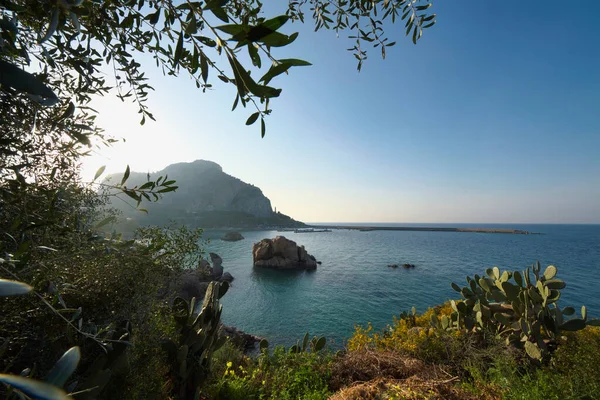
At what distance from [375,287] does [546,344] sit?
19957mm

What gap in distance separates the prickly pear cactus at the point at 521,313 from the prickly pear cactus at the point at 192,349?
5.49m

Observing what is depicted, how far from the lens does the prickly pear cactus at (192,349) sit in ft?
11.6

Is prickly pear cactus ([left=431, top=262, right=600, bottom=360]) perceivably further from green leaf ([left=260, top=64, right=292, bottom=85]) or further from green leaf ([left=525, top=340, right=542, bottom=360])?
green leaf ([left=260, top=64, right=292, bottom=85])

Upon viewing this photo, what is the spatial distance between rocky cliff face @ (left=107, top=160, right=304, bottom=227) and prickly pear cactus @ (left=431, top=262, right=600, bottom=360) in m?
103

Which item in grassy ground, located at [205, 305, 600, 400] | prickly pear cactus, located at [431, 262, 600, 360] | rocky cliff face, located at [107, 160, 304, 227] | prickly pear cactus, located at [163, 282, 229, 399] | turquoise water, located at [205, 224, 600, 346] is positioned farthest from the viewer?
rocky cliff face, located at [107, 160, 304, 227]

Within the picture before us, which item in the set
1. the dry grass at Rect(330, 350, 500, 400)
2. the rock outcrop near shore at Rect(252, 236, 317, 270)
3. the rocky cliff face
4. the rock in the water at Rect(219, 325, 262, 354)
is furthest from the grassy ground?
the rocky cliff face

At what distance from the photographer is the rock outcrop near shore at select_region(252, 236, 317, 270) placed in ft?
105

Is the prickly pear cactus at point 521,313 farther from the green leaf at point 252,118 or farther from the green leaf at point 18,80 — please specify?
the green leaf at point 18,80

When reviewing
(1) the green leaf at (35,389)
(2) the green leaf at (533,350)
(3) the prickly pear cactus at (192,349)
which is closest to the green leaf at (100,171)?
(1) the green leaf at (35,389)

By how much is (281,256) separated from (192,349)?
29.7 m

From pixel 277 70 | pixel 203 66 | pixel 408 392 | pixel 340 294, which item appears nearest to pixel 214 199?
pixel 340 294

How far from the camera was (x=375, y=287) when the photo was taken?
76.9 feet

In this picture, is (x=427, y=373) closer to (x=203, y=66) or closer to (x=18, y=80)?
(x=203, y=66)

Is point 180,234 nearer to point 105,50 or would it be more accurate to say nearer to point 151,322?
point 151,322
